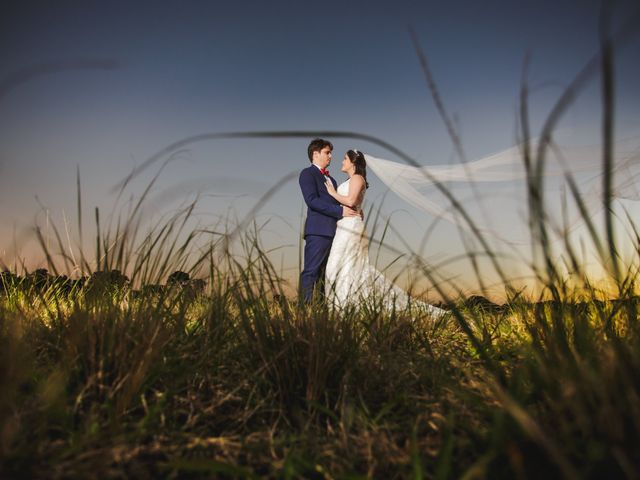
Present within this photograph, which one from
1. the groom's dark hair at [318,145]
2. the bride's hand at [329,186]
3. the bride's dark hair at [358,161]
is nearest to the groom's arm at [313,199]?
the bride's hand at [329,186]

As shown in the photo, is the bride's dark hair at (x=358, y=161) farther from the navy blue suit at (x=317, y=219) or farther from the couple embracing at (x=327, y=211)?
the navy blue suit at (x=317, y=219)

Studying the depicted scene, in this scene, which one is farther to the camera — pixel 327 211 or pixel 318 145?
pixel 318 145

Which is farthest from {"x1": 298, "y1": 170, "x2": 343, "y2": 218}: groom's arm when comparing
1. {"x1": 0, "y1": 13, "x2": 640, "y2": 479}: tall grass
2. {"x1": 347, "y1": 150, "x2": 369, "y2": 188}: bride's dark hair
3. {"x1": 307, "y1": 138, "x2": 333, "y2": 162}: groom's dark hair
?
{"x1": 0, "y1": 13, "x2": 640, "y2": 479}: tall grass

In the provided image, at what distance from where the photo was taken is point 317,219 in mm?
6023

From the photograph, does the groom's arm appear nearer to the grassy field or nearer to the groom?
the groom

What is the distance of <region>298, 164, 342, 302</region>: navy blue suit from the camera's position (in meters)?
5.80

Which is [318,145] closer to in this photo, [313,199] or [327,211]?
[313,199]

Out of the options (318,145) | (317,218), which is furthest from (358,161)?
(317,218)

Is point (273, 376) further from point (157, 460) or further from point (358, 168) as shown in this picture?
point (358, 168)

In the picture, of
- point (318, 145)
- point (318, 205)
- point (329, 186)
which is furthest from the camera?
point (318, 145)

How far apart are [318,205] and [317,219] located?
317 millimetres

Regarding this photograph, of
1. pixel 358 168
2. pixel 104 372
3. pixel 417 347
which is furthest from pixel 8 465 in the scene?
pixel 358 168

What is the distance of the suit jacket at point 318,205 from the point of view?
5.79m

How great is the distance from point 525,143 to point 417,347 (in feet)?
4.60
